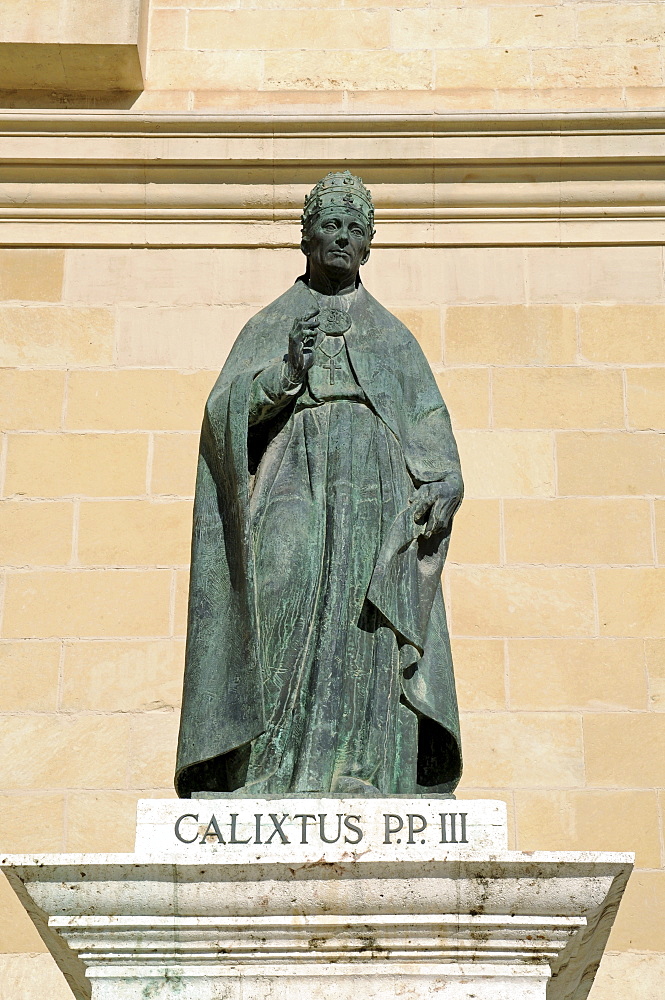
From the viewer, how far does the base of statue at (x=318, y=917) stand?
15.1 ft

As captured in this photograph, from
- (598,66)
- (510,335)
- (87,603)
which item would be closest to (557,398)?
(510,335)

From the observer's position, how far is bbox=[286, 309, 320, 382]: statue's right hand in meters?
5.45

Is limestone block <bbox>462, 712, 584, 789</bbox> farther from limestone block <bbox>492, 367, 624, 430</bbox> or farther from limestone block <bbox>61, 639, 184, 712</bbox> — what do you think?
limestone block <bbox>492, 367, 624, 430</bbox>

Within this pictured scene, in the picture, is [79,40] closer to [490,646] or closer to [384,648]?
[490,646]

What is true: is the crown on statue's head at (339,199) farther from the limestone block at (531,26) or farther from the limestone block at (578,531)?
the limestone block at (531,26)

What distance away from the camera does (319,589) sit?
532 centimetres

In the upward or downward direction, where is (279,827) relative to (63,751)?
downward

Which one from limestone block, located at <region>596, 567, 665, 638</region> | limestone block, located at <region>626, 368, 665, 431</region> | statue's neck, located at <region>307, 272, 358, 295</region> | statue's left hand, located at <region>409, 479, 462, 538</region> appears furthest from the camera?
limestone block, located at <region>626, 368, 665, 431</region>

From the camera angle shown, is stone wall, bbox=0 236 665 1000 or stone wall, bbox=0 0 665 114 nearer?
stone wall, bbox=0 236 665 1000

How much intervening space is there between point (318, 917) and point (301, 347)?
1.66 meters

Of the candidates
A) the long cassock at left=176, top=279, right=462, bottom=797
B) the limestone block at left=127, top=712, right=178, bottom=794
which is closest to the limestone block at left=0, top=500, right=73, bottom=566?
the limestone block at left=127, top=712, right=178, bottom=794

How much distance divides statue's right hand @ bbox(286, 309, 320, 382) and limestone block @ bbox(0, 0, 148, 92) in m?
3.23

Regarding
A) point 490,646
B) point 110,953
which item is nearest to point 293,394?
point 110,953

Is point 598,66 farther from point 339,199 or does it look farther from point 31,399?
point 339,199
